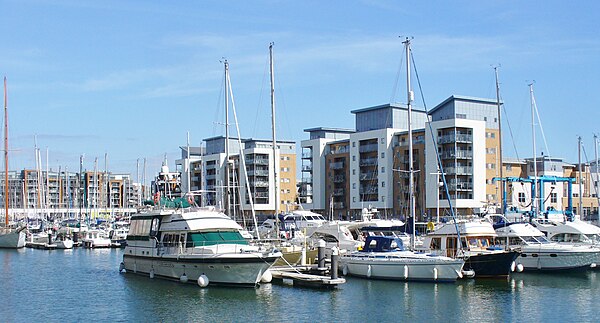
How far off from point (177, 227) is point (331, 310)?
12651mm

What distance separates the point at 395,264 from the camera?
43.6m

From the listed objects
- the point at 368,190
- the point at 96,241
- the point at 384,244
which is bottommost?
the point at 96,241

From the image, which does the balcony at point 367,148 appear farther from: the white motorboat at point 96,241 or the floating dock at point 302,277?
the floating dock at point 302,277

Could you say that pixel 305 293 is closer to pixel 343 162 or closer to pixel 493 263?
pixel 493 263

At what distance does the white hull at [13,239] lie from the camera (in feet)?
287

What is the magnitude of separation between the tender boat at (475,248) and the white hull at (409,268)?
A: 7.92 feet

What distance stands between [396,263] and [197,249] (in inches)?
473

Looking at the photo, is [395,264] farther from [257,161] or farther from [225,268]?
[257,161]

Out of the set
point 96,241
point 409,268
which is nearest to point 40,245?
point 96,241

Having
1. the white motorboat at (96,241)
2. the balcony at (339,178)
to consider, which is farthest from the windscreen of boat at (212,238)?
the balcony at (339,178)

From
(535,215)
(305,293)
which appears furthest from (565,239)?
(305,293)

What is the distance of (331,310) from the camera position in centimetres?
3450

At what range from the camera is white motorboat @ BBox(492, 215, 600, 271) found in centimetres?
4994

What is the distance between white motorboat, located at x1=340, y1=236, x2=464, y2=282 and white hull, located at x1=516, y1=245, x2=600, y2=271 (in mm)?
10244
